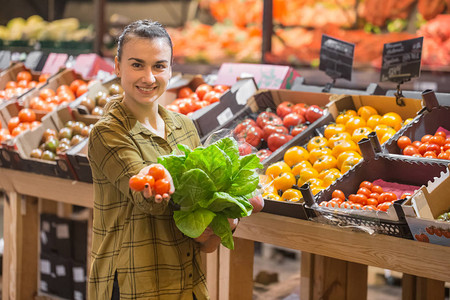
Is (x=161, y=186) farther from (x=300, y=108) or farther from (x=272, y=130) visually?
(x=300, y=108)

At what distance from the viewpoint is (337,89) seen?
136 inches

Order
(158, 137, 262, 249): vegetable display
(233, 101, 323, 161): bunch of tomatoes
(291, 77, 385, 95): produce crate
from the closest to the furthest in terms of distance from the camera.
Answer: (158, 137, 262, 249): vegetable display < (233, 101, 323, 161): bunch of tomatoes < (291, 77, 385, 95): produce crate

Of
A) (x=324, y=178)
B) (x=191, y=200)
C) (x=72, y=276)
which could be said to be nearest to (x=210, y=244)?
(x=191, y=200)

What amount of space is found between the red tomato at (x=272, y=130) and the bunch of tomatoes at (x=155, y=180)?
157cm

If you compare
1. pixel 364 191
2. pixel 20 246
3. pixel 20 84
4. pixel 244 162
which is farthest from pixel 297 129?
pixel 20 84

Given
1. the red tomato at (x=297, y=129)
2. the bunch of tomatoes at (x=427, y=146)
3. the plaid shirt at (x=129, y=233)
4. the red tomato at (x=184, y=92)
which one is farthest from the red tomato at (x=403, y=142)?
the red tomato at (x=184, y=92)

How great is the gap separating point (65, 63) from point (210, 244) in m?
3.27

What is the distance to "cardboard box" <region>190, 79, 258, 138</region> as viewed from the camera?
3.08m

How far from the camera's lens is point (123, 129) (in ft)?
5.76

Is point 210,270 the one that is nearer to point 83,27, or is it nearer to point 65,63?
point 65,63

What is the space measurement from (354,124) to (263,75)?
0.91m

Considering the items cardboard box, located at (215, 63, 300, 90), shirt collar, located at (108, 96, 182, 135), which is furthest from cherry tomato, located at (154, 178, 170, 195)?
cardboard box, located at (215, 63, 300, 90)

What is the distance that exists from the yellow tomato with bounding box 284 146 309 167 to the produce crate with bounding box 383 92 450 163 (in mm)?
395

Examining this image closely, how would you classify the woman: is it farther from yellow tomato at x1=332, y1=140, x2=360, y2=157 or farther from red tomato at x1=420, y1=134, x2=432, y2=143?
red tomato at x1=420, y1=134, x2=432, y2=143
